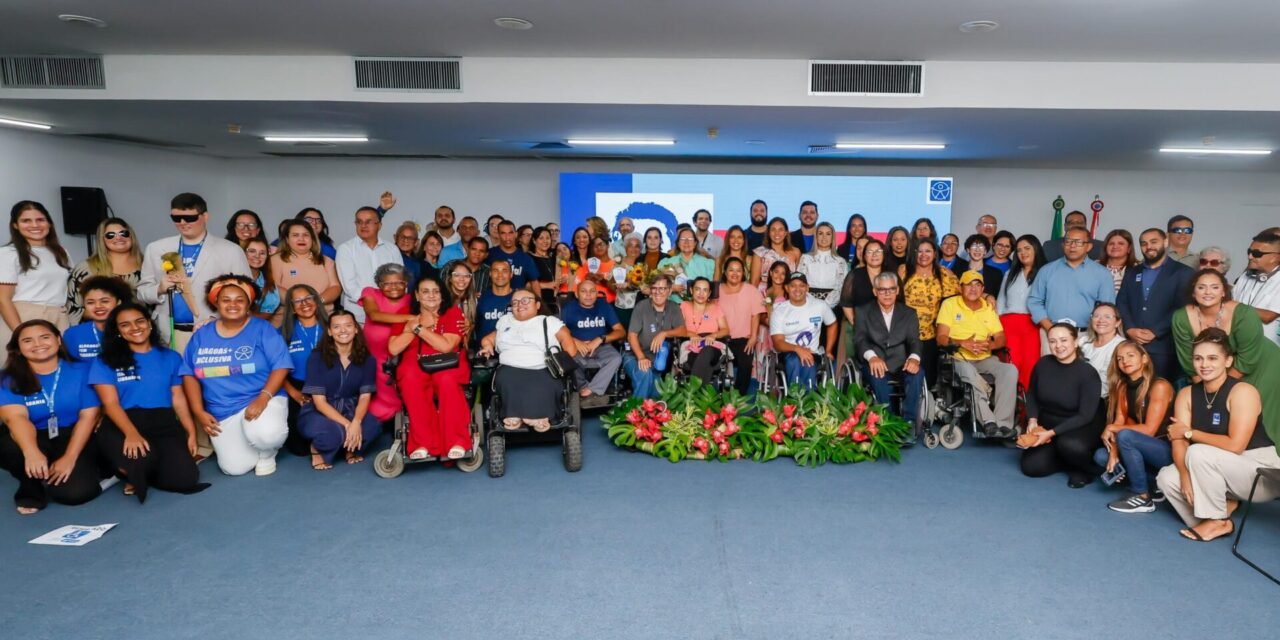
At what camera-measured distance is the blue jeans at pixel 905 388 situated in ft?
14.8

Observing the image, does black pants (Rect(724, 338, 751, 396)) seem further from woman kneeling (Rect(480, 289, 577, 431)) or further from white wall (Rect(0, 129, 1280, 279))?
white wall (Rect(0, 129, 1280, 279))

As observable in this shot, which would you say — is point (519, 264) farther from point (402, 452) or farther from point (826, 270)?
point (826, 270)

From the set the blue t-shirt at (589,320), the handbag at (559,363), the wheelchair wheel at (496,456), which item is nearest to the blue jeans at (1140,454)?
the handbag at (559,363)

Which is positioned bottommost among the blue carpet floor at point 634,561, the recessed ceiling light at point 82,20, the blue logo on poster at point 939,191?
the blue carpet floor at point 634,561

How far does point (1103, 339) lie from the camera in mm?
3996

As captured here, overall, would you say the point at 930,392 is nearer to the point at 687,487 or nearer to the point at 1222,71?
the point at 687,487

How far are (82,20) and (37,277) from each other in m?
1.70

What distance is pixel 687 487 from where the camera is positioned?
3.69 metres

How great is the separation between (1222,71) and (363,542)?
6.69 metres

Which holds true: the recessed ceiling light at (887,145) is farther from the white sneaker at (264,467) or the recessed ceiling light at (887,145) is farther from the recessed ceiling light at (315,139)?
the white sneaker at (264,467)

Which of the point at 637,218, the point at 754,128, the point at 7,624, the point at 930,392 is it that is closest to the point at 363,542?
the point at 7,624

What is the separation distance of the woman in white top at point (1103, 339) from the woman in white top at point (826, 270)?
71.5 inches

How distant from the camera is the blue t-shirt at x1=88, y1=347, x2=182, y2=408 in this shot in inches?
143

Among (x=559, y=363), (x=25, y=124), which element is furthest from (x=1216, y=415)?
(x=25, y=124)
